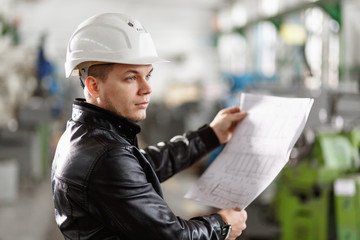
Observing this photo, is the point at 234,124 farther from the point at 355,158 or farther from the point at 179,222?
the point at 355,158

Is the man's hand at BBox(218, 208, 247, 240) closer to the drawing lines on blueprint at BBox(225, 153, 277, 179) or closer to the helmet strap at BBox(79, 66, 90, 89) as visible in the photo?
the drawing lines on blueprint at BBox(225, 153, 277, 179)

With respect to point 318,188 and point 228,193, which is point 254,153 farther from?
point 318,188

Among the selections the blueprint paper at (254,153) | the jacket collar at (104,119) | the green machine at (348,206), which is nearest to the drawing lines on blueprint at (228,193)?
the blueprint paper at (254,153)

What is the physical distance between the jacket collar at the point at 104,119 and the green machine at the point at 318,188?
101 inches

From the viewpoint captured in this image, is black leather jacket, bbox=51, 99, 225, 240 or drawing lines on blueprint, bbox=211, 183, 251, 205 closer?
black leather jacket, bbox=51, 99, 225, 240

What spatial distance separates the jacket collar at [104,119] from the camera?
1231mm

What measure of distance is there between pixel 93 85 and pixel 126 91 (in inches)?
4.1

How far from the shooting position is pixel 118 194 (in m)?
1.10

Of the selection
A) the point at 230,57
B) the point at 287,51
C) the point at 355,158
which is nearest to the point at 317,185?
the point at 355,158

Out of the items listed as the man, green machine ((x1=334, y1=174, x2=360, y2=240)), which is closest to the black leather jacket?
the man

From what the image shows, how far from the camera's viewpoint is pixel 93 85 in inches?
49.1

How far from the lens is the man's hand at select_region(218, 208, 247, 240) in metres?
1.25

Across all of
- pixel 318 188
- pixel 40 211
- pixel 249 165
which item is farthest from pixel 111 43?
pixel 40 211

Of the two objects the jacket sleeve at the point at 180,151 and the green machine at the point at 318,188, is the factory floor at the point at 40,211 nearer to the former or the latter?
the green machine at the point at 318,188
